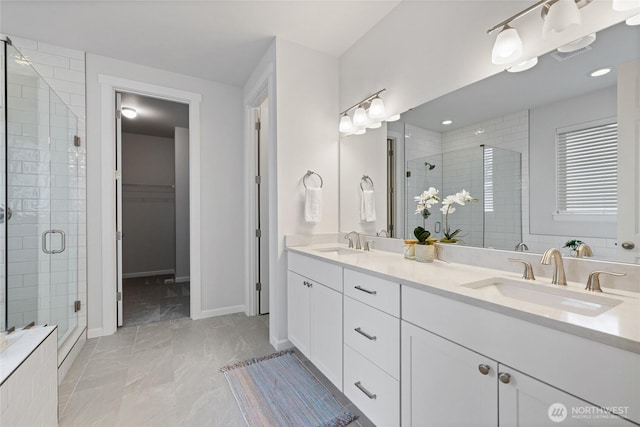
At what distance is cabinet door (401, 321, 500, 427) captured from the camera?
0.93m

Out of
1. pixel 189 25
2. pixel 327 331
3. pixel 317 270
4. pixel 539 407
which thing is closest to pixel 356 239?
pixel 317 270

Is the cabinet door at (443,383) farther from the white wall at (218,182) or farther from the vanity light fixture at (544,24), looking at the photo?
the white wall at (218,182)

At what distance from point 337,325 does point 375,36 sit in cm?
214

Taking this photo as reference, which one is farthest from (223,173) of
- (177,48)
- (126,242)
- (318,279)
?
(126,242)

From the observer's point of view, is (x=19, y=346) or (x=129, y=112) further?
(x=129, y=112)

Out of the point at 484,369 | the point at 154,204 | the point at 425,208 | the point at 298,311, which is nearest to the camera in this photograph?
the point at 484,369

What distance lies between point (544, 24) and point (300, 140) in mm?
1682

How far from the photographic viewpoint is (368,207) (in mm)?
2391

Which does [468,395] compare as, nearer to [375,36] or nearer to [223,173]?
[375,36]

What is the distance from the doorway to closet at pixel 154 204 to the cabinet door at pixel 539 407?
3.80 m

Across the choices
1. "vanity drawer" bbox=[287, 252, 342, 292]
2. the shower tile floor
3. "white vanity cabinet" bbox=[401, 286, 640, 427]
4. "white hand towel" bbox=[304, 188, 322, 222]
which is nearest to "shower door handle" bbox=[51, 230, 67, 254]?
the shower tile floor

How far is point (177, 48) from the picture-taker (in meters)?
2.53

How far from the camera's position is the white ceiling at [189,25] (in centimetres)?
199

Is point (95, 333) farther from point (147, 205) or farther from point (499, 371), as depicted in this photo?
point (499, 371)
